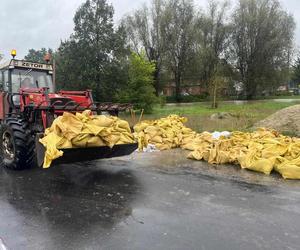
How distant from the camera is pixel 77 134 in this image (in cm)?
737

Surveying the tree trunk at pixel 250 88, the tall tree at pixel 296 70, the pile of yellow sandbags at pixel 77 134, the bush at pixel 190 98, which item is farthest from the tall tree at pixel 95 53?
the tall tree at pixel 296 70

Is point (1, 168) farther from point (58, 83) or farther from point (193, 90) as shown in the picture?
point (193, 90)

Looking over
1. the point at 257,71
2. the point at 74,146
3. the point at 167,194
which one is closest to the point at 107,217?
the point at 167,194

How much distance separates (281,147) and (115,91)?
2264cm

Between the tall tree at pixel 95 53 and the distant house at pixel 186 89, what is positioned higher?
the tall tree at pixel 95 53

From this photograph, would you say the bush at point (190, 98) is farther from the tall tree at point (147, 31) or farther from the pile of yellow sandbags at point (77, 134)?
the pile of yellow sandbags at point (77, 134)

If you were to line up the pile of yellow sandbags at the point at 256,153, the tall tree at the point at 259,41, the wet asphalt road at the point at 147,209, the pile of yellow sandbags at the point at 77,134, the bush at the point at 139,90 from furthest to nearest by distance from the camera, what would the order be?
the tall tree at the point at 259,41
the bush at the point at 139,90
the pile of yellow sandbags at the point at 256,153
the pile of yellow sandbags at the point at 77,134
the wet asphalt road at the point at 147,209

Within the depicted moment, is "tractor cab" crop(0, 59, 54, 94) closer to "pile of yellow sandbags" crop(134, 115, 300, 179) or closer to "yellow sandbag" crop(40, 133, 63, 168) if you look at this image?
"pile of yellow sandbags" crop(134, 115, 300, 179)

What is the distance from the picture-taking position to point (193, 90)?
5394 cm

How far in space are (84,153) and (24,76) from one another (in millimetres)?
3947

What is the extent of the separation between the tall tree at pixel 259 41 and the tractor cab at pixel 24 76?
138 ft

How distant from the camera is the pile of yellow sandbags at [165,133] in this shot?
12.4m

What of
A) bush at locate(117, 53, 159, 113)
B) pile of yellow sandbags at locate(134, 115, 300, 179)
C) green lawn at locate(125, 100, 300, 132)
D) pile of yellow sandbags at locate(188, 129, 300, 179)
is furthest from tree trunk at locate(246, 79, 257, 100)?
pile of yellow sandbags at locate(188, 129, 300, 179)

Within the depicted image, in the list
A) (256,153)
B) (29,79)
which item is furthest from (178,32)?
(256,153)
